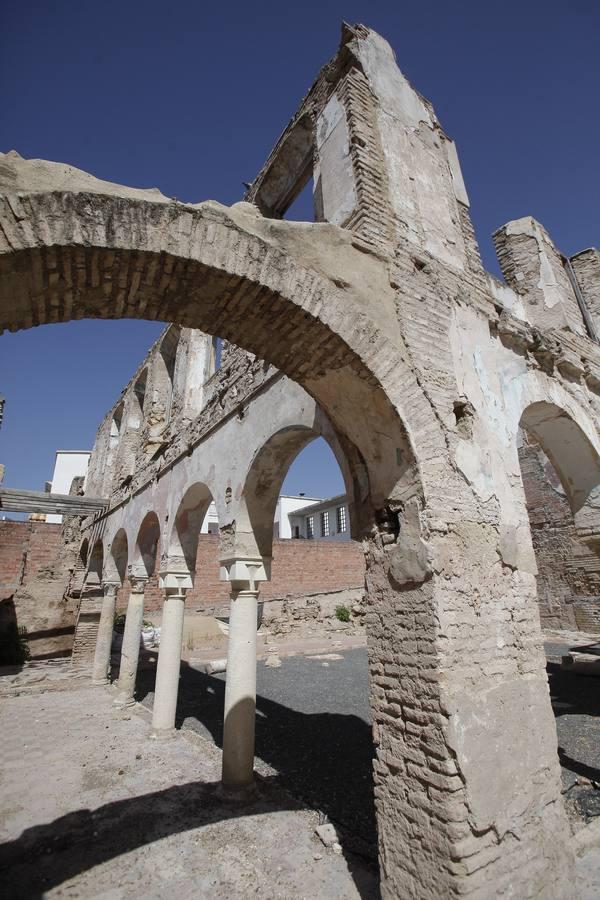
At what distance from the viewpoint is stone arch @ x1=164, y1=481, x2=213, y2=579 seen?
7648 mm

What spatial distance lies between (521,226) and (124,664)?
10.2m

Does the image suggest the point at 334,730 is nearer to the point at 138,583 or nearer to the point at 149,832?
the point at 149,832

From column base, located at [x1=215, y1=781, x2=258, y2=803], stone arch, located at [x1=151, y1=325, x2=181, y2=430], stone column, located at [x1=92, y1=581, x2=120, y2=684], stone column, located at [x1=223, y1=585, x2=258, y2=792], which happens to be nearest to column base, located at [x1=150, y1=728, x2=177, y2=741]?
stone column, located at [x1=223, y1=585, x2=258, y2=792]

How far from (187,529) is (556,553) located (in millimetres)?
11630

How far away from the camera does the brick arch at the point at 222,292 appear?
243 centimetres

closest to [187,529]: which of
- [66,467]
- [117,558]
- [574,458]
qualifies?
[117,558]

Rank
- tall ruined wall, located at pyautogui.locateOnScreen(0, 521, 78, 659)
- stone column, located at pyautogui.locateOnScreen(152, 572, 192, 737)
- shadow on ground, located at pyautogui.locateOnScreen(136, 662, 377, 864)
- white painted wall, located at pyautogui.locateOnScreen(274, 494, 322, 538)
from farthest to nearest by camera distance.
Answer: white painted wall, located at pyautogui.locateOnScreen(274, 494, 322, 538) < tall ruined wall, located at pyautogui.locateOnScreen(0, 521, 78, 659) < stone column, located at pyautogui.locateOnScreen(152, 572, 192, 737) < shadow on ground, located at pyautogui.locateOnScreen(136, 662, 377, 864)

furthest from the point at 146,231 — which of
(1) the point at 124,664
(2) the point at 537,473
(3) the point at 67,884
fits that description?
(2) the point at 537,473

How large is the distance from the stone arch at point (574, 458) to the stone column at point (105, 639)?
9844mm

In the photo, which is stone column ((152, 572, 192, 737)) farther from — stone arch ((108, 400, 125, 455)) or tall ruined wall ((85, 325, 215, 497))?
stone arch ((108, 400, 125, 455))

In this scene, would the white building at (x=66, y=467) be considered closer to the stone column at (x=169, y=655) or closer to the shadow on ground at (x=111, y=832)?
the stone column at (x=169, y=655)

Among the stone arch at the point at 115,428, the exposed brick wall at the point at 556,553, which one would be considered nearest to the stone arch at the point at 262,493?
the stone arch at the point at 115,428

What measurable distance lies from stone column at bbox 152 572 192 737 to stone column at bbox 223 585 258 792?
6.88ft

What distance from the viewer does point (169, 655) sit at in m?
7.20
